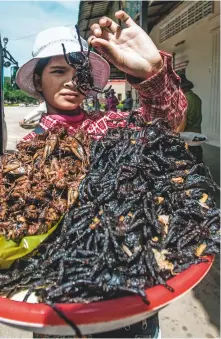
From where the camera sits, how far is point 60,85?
1.91 metres

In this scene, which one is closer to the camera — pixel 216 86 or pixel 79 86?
pixel 79 86

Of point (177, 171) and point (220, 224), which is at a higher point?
point (177, 171)

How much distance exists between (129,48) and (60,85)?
48 cm

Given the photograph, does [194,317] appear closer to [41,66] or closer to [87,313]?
[87,313]

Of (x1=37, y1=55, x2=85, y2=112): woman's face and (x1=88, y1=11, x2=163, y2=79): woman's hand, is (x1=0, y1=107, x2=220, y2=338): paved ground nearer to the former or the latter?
(x1=37, y1=55, x2=85, y2=112): woman's face

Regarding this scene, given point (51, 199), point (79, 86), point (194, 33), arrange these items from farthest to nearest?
point (194, 33) < point (79, 86) < point (51, 199)

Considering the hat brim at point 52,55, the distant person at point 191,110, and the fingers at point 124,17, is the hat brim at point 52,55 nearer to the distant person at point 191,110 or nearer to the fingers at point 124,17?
the fingers at point 124,17

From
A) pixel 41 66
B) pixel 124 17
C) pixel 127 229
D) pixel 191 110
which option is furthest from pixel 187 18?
pixel 127 229

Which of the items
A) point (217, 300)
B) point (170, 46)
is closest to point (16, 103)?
point (170, 46)

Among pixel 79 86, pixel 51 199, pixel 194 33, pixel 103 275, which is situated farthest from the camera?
pixel 194 33

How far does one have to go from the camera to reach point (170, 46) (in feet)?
42.7

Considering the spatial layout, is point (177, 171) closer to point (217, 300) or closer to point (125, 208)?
point (125, 208)

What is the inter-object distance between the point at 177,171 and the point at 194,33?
10.5 metres

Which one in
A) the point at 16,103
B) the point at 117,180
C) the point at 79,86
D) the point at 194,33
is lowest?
the point at 117,180
